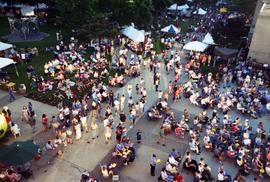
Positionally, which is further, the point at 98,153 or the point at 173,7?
the point at 173,7

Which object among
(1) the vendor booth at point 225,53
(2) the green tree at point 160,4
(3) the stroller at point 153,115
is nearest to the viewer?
(3) the stroller at point 153,115

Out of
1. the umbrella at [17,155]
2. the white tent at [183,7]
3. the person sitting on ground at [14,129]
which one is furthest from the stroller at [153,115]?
the white tent at [183,7]

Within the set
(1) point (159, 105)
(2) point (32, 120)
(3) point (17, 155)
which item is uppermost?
(3) point (17, 155)

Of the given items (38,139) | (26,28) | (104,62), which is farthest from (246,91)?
(26,28)

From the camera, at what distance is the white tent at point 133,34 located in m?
31.0

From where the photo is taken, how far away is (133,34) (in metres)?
31.5

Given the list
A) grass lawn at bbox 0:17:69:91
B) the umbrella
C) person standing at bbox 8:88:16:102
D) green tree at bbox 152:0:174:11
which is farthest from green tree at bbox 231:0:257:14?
the umbrella

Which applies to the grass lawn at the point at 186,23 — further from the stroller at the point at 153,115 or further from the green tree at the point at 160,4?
the stroller at the point at 153,115

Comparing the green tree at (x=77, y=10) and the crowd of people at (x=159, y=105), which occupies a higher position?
the green tree at (x=77, y=10)

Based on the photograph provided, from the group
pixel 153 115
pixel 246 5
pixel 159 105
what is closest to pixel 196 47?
pixel 159 105

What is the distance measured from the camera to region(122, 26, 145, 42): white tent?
31.0m

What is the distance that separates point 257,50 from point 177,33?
10.7 metres

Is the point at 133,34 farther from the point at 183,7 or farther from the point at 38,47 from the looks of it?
the point at 183,7

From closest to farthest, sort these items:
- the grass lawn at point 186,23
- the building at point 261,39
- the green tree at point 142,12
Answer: the building at point 261,39
the green tree at point 142,12
the grass lawn at point 186,23
